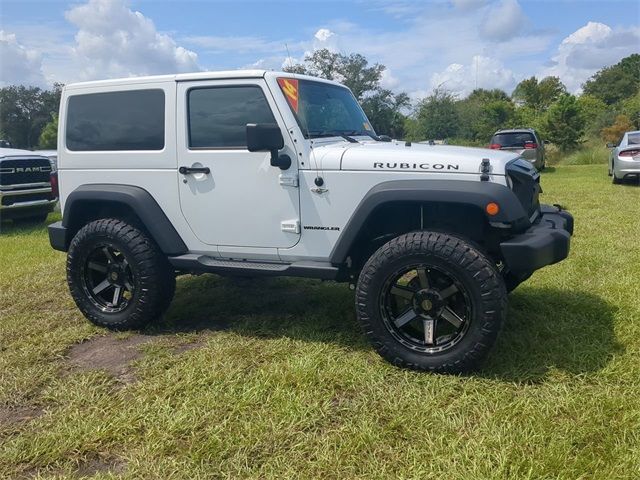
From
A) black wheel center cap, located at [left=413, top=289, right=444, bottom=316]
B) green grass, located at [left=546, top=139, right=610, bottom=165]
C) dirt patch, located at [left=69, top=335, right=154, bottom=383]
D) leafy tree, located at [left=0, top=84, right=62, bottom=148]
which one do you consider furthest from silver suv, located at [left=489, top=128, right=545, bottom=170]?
leafy tree, located at [left=0, top=84, right=62, bottom=148]

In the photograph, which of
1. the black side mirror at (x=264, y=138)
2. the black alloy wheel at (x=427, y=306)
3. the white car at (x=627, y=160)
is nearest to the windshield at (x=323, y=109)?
the black side mirror at (x=264, y=138)

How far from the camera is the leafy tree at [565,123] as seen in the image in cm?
2600

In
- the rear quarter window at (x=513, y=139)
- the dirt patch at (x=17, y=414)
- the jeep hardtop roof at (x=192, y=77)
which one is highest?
the rear quarter window at (x=513, y=139)

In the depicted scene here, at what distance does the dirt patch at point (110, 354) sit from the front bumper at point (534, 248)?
8.06 ft

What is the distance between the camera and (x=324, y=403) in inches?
116

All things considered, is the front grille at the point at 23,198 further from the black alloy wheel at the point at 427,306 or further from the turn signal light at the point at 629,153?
the turn signal light at the point at 629,153

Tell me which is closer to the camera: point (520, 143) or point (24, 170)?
point (24, 170)

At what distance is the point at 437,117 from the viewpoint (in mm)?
39469

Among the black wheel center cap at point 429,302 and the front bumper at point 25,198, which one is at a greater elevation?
the front bumper at point 25,198

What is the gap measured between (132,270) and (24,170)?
6.57 m

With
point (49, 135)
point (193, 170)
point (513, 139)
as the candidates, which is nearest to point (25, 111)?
point (49, 135)

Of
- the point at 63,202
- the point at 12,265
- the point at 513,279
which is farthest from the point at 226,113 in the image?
the point at 12,265

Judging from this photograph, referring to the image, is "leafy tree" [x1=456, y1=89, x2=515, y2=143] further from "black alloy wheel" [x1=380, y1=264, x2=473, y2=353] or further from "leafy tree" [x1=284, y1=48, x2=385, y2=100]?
"black alloy wheel" [x1=380, y1=264, x2=473, y2=353]

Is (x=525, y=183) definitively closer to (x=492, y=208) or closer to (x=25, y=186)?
(x=492, y=208)
